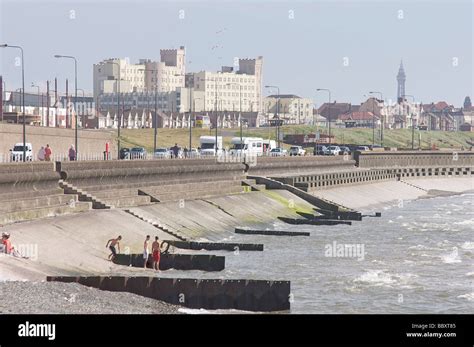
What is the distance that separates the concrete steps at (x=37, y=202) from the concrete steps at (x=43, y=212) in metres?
0.31

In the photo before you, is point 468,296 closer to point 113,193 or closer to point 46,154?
point 113,193

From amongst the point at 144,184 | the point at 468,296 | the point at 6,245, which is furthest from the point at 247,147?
the point at 6,245

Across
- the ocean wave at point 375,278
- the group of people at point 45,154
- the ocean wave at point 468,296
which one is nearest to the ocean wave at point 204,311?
the ocean wave at point 468,296

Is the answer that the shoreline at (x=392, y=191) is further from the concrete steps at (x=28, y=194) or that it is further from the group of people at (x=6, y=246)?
the group of people at (x=6, y=246)

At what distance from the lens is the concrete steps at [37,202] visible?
55.6m

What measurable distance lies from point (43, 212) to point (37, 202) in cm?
85

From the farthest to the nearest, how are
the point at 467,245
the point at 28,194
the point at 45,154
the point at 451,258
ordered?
the point at 45,154, the point at 467,245, the point at 451,258, the point at 28,194

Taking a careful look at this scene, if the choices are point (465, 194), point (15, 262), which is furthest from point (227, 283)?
point (465, 194)

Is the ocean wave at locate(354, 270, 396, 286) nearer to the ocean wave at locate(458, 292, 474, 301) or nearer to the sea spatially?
the sea

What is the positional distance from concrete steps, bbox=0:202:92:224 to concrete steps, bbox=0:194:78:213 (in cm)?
31

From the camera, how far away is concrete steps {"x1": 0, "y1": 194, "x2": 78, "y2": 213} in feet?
182

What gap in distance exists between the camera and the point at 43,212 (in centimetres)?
5797

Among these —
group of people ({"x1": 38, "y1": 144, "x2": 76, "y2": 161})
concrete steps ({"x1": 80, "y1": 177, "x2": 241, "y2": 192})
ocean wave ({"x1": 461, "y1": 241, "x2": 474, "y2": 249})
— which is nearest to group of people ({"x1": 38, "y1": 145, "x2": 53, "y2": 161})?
group of people ({"x1": 38, "y1": 144, "x2": 76, "y2": 161})
